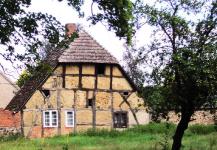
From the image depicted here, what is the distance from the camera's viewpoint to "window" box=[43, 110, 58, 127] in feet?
123

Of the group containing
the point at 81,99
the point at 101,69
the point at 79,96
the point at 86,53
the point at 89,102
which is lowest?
the point at 89,102

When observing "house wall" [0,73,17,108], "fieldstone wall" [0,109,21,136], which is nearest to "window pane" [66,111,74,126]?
"fieldstone wall" [0,109,21,136]

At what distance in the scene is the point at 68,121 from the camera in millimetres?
38125

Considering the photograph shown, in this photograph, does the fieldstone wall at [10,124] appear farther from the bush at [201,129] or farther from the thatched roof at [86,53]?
the bush at [201,129]

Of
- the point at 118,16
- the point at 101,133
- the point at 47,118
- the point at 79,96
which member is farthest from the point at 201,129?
the point at 118,16

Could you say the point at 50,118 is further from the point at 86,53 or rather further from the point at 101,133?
the point at 86,53

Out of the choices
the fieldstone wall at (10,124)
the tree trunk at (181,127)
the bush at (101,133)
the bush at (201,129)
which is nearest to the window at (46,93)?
the fieldstone wall at (10,124)

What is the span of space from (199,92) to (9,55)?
6.75 meters

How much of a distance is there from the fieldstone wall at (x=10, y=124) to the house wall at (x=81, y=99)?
1.74ft

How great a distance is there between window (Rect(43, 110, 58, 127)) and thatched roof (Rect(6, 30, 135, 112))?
1885 millimetres

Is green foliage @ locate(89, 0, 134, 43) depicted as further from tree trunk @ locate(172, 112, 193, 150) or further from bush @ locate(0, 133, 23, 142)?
bush @ locate(0, 133, 23, 142)

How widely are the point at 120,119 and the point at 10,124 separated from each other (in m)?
8.53

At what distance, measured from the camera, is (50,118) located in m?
37.5

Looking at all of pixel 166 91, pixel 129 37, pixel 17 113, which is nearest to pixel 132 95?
pixel 17 113
